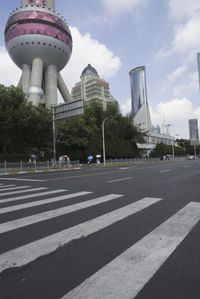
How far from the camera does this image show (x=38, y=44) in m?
73.4

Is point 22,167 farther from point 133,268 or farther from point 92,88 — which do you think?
point 92,88

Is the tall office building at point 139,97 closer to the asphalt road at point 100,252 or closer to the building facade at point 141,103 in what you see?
the building facade at point 141,103

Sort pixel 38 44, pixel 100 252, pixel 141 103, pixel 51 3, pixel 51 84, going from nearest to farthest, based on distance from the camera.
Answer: pixel 100 252
pixel 38 44
pixel 51 84
pixel 51 3
pixel 141 103

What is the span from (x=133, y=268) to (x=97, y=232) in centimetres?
166

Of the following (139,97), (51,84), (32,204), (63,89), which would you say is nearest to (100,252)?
(32,204)

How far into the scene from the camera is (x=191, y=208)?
7.21 meters

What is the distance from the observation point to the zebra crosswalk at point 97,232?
308 centimetres

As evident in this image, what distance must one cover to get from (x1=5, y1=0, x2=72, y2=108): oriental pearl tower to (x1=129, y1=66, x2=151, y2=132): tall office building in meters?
50.5

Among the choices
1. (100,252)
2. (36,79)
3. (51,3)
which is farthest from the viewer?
(51,3)

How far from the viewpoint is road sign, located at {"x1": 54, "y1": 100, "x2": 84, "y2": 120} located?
111 feet

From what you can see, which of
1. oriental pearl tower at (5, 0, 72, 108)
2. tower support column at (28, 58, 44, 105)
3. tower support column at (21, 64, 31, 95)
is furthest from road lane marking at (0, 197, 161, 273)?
tower support column at (21, 64, 31, 95)

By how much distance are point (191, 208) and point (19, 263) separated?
480cm

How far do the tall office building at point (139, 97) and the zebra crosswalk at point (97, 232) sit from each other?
115 metres

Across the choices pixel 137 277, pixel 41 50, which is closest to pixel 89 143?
pixel 41 50
